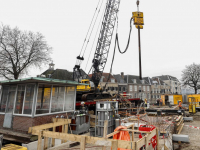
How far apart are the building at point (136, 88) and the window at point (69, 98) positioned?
41.9m

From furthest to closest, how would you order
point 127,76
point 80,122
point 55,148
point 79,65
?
point 127,76
point 79,65
point 80,122
point 55,148

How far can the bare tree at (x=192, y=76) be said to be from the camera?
48500 millimetres

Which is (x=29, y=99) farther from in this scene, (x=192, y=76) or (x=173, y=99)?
(x=192, y=76)

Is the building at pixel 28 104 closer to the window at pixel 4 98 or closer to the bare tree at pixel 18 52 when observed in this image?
the window at pixel 4 98

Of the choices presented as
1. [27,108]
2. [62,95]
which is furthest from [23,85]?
[62,95]

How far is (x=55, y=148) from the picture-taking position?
7109 millimetres

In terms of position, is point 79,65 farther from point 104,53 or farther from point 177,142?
→ point 177,142

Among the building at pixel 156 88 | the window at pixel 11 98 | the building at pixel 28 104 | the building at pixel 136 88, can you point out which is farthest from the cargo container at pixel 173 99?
the window at pixel 11 98

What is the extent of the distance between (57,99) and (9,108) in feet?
10.6

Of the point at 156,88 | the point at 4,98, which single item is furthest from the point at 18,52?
the point at 156,88

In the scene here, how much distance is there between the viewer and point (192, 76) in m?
49.3

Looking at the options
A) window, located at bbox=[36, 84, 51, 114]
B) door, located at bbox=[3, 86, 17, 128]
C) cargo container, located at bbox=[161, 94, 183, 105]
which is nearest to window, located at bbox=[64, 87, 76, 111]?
window, located at bbox=[36, 84, 51, 114]

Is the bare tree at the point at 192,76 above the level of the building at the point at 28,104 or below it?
above

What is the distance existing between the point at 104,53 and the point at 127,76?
100 ft
